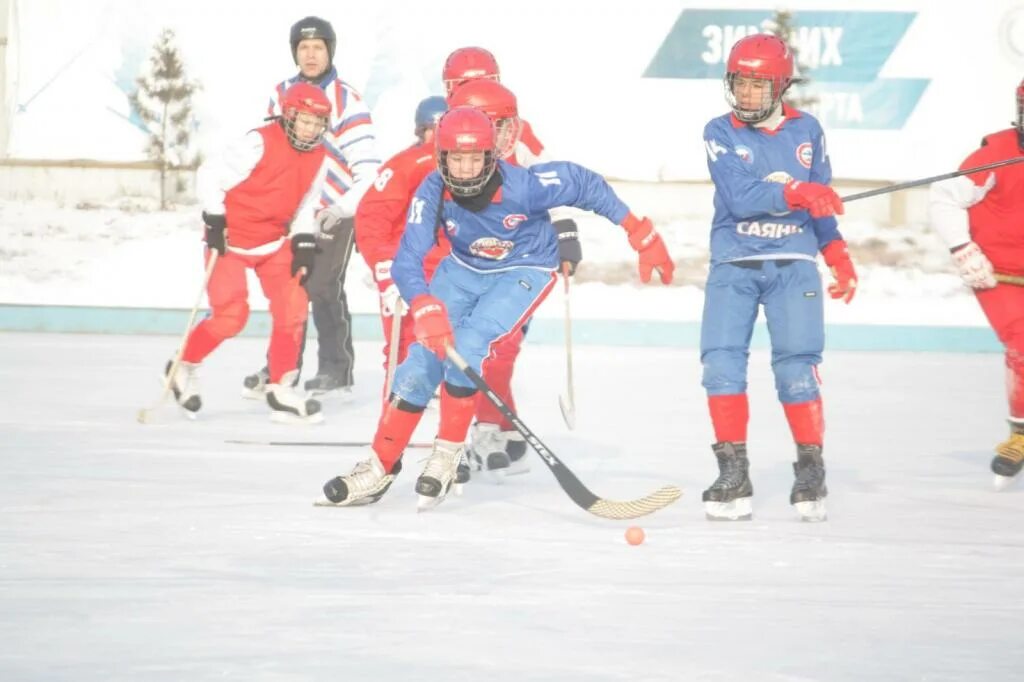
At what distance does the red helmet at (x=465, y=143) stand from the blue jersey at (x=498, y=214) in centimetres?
13

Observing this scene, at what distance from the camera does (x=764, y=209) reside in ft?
14.4

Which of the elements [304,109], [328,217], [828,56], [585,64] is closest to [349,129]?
[328,217]

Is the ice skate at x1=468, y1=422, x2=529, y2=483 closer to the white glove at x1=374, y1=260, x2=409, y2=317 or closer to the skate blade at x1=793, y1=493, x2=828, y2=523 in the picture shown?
the white glove at x1=374, y1=260, x2=409, y2=317

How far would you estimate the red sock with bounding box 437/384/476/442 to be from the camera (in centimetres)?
448

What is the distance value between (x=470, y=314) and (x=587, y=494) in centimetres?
61

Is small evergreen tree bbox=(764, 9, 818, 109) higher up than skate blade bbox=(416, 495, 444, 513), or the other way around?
small evergreen tree bbox=(764, 9, 818, 109)

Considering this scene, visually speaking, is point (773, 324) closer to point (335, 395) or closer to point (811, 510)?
point (811, 510)

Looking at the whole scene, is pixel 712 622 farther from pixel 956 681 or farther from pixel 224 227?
pixel 224 227

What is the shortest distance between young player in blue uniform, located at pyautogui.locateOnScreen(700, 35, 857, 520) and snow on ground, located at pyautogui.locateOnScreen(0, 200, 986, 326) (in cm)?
615

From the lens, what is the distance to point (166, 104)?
35.7 feet

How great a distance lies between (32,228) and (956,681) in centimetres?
913

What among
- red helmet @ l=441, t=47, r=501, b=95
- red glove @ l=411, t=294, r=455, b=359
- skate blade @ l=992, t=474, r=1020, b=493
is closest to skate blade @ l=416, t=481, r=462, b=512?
red glove @ l=411, t=294, r=455, b=359

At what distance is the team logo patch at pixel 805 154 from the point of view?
4.50 metres

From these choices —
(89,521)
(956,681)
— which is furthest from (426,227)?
(956,681)
